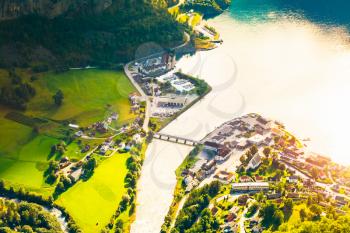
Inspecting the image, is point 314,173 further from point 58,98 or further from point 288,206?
point 58,98

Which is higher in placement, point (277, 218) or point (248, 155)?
point (277, 218)

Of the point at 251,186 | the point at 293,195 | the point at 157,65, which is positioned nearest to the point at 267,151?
the point at 251,186

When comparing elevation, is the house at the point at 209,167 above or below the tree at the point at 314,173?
below

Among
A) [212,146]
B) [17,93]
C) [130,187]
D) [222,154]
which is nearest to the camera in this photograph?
[130,187]

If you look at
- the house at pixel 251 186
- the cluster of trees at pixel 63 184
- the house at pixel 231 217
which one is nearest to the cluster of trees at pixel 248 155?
the house at pixel 251 186


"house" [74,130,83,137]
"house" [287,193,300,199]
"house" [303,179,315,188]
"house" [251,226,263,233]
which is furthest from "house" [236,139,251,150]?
"house" [74,130,83,137]

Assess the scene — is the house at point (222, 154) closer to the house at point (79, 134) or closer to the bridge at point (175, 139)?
the bridge at point (175, 139)

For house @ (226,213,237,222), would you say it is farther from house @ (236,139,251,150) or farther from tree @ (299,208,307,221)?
house @ (236,139,251,150)
